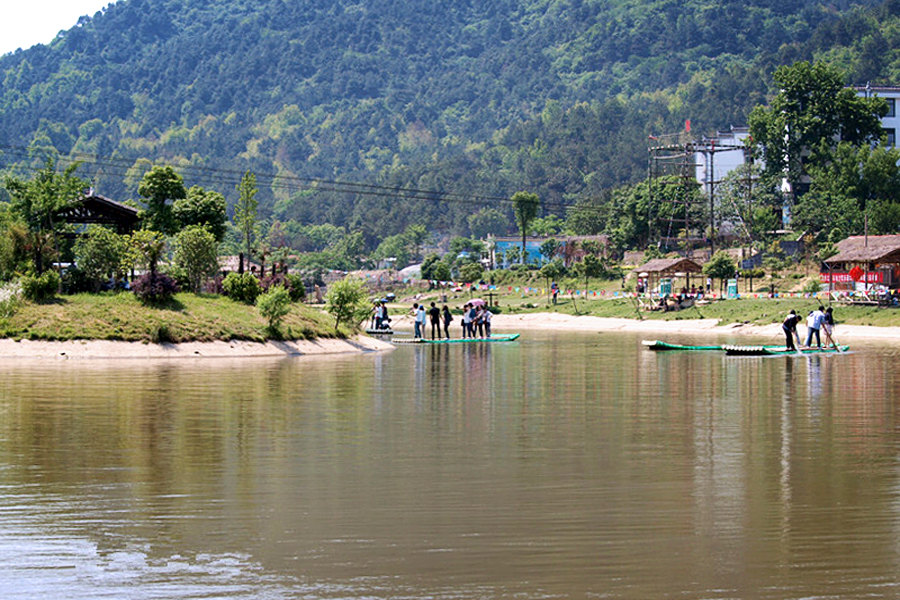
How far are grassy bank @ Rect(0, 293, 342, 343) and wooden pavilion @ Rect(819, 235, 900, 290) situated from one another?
38.2m

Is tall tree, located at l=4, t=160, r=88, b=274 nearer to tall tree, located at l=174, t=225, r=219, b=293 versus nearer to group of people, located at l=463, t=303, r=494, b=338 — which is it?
tall tree, located at l=174, t=225, r=219, b=293

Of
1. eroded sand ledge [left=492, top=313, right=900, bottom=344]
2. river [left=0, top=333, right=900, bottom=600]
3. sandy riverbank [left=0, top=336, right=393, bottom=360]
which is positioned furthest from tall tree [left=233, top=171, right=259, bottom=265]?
river [left=0, top=333, right=900, bottom=600]

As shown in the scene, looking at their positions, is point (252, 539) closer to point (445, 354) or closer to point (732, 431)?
point (732, 431)

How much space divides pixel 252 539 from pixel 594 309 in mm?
72460

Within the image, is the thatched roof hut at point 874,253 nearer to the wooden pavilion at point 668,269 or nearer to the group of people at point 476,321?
the wooden pavilion at point 668,269

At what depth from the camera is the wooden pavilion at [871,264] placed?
218 ft

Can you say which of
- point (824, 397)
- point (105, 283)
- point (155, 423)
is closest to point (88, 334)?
point (105, 283)

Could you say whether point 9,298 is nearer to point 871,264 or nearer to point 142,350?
point 142,350

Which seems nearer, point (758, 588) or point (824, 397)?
point (758, 588)

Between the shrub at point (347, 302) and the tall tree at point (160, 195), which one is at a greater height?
the tall tree at point (160, 195)

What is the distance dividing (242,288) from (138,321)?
626cm

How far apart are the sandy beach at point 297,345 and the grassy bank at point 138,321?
335mm

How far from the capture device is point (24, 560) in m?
11.5

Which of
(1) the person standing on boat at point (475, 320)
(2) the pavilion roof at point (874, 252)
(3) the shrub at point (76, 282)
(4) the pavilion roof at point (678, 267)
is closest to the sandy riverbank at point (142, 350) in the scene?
(3) the shrub at point (76, 282)
